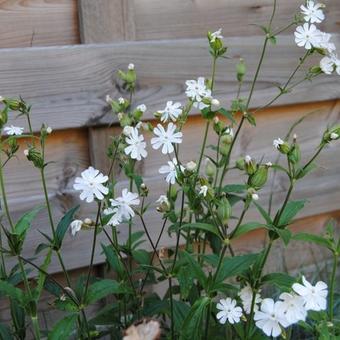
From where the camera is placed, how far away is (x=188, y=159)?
157 cm

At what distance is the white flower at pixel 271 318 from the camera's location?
0.79 metres

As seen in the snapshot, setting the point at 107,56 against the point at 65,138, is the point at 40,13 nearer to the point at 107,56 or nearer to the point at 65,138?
the point at 107,56

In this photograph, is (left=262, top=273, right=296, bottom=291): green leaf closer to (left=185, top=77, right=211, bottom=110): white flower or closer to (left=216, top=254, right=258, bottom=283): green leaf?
(left=216, top=254, right=258, bottom=283): green leaf

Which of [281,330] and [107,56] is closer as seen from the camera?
[281,330]

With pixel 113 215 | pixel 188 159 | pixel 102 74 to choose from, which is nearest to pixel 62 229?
pixel 113 215

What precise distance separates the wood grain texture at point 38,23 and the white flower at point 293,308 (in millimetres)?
839

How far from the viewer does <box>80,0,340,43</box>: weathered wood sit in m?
1.37

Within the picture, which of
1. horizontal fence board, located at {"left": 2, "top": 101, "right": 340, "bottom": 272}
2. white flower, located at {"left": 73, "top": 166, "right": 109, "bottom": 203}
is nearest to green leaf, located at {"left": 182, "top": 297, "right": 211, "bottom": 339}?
white flower, located at {"left": 73, "top": 166, "right": 109, "bottom": 203}

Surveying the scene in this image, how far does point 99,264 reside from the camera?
1477 millimetres

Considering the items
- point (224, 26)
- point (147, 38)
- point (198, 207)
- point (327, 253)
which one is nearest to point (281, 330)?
point (198, 207)

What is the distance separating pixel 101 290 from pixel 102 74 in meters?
0.59

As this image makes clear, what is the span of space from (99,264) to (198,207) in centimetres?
53

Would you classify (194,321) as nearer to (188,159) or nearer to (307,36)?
(307,36)

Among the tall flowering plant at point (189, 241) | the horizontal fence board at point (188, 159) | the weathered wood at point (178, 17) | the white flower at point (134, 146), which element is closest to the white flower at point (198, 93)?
the tall flowering plant at point (189, 241)
